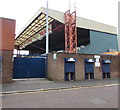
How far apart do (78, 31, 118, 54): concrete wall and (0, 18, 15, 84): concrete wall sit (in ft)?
65.7

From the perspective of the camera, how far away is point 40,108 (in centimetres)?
515

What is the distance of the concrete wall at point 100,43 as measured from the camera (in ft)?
97.8

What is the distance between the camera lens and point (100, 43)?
31375 millimetres

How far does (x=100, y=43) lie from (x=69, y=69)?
66.7 feet

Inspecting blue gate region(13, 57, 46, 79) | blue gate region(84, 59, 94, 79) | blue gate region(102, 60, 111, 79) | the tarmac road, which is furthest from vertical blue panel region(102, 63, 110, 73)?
the tarmac road

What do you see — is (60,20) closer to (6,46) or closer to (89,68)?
(89,68)

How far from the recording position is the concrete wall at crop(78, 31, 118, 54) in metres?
29.8

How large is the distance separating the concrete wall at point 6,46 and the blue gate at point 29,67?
2711 mm

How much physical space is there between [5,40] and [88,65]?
32.1ft

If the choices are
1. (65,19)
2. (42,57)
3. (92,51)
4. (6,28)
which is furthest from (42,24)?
(6,28)

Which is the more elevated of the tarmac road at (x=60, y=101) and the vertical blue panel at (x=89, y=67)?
the vertical blue panel at (x=89, y=67)

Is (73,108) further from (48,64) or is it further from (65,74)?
(48,64)

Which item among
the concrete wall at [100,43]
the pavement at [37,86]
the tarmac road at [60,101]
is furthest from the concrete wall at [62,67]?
the concrete wall at [100,43]

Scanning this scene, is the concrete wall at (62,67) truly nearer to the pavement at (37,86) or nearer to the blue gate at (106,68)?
the blue gate at (106,68)
